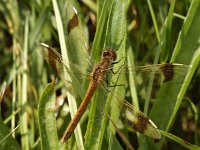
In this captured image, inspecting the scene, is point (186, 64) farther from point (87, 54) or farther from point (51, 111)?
point (51, 111)

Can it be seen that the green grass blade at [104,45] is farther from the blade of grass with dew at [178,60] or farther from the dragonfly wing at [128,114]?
the blade of grass with dew at [178,60]

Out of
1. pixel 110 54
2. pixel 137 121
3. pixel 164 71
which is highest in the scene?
pixel 110 54

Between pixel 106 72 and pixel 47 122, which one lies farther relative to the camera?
pixel 106 72

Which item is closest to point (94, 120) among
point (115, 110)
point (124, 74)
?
point (115, 110)

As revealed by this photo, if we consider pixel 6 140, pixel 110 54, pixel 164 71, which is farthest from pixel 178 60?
pixel 6 140

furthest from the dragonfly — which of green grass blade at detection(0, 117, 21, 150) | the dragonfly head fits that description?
green grass blade at detection(0, 117, 21, 150)

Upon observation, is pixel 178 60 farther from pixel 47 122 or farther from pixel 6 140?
pixel 6 140
